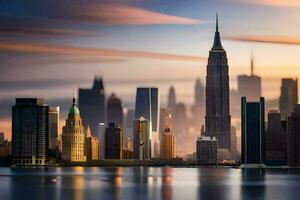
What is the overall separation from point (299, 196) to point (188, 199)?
107ft

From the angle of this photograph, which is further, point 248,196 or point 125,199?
point 248,196

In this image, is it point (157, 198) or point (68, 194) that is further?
point (68, 194)

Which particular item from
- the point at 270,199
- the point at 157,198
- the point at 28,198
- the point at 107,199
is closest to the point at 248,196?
the point at 270,199

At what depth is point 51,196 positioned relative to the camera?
19275 centimetres

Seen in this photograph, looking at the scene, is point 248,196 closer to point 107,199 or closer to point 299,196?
point 299,196

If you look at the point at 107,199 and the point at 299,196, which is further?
the point at 299,196

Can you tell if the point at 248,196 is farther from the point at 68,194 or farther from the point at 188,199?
the point at 68,194

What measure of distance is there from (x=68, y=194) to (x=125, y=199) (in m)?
23.9

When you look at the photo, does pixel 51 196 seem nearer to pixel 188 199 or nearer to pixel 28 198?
pixel 28 198

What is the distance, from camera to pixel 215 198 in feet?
623

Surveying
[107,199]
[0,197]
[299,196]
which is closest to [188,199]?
[107,199]

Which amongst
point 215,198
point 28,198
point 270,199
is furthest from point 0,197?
point 270,199

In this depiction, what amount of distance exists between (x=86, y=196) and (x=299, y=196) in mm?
54526

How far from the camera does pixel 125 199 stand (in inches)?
7101
